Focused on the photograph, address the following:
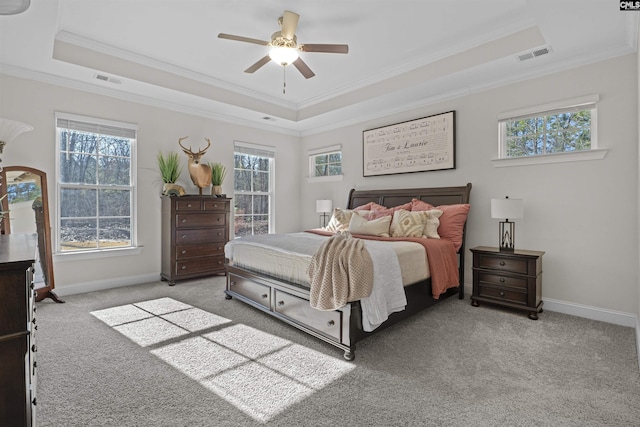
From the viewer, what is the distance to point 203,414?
5.64 feet

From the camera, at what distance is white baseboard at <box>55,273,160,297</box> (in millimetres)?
3904

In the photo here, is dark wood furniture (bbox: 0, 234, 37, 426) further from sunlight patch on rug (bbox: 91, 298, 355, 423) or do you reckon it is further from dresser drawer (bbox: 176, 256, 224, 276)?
dresser drawer (bbox: 176, 256, 224, 276)

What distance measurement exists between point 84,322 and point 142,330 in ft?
2.23

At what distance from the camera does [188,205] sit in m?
4.57

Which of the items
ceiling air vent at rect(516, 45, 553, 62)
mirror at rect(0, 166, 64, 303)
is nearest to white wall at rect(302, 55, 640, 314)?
ceiling air vent at rect(516, 45, 553, 62)

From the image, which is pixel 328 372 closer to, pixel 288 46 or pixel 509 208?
pixel 509 208

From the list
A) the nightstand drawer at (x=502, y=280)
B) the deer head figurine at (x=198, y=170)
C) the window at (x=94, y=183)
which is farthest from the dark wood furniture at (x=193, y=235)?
the nightstand drawer at (x=502, y=280)

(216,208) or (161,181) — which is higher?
(161,181)

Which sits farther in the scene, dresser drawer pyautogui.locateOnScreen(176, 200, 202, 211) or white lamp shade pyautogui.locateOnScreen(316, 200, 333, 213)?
white lamp shade pyautogui.locateOnScreen(316, 200, 333, 213)

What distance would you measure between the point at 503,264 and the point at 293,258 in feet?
7.36

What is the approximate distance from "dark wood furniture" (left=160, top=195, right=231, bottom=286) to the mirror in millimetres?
1291

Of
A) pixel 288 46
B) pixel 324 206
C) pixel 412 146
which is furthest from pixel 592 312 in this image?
pixel 288 46

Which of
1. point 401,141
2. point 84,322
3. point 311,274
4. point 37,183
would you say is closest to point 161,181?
point 37,183

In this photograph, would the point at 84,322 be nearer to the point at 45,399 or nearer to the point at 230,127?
the point at 45,399
